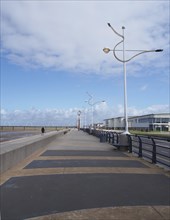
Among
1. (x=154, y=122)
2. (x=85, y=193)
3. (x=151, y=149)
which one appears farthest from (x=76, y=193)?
(x=154, y=122)

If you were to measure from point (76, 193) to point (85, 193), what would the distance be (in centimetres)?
22

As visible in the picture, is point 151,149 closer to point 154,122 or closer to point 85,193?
point 85,193

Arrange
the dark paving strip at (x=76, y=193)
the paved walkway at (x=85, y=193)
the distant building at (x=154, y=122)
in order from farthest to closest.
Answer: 1. the distant building at (x=154, y=122)
2. the dark paving strip at (x=76, y=193)
3. the paved walkway at (x=85, y=193)

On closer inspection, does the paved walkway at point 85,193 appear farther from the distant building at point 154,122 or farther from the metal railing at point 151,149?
the distant building at point 154,122

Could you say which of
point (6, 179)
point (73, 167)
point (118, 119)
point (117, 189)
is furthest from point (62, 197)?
point (118, 119)

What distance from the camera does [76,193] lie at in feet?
30.8

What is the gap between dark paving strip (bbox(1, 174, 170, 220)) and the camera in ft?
26.1

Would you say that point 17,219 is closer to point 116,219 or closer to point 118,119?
point 116,219

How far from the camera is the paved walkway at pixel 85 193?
7414 mm

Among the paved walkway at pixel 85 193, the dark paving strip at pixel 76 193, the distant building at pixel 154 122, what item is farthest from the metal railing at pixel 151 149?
the distant building at pixel 154 122

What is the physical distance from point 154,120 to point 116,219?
5929 inches

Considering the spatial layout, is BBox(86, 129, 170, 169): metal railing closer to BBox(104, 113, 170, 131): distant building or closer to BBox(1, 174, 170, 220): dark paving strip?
BBox(1, 174, 170, 220): dark paving strip

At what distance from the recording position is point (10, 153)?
1443 cm

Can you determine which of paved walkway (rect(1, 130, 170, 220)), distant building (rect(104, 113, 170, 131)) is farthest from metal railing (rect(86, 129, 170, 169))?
distant building (rect(104, 113, 170, 131))
